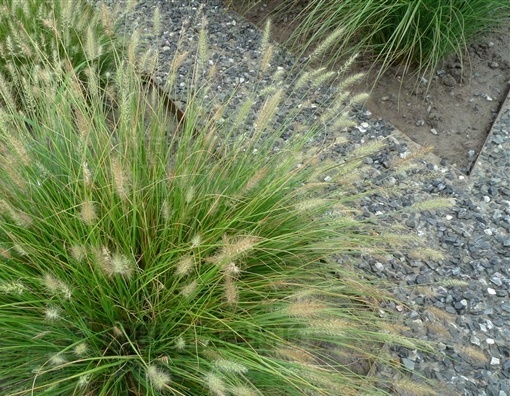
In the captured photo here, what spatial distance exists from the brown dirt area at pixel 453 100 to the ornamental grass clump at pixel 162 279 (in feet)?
4.87

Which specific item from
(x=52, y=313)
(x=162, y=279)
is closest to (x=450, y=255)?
(x=162, y=279)

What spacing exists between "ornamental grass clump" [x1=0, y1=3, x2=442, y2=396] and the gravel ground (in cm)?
32

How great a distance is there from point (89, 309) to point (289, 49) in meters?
2.69

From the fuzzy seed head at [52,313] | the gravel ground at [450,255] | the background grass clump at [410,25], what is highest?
the background grass clump at [410,25]

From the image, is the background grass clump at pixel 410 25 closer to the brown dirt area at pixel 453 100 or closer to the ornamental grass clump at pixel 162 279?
the brown dirt area at pixel 453 100

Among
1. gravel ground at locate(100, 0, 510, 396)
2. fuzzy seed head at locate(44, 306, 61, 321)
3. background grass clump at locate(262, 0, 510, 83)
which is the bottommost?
gravel ground at locate(100, 0, 510, 396)

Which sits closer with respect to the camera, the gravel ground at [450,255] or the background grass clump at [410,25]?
the gravel ground at [450,255]

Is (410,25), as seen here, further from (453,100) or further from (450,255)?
(450,255)

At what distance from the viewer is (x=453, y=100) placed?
3584mm

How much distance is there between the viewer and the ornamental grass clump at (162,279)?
1638 mm

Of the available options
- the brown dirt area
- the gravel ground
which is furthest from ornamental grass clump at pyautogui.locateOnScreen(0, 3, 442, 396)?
the brown dirt area

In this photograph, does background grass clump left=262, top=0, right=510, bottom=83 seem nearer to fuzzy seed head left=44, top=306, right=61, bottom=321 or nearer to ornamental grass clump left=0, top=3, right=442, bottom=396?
ornamental grass clump left=0, top=3, right=442, bottom=396

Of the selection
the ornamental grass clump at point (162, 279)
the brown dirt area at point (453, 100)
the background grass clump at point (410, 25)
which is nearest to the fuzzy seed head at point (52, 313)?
the ornamental grass clump at point (162, 279)

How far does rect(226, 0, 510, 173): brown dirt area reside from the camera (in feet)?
11.0
